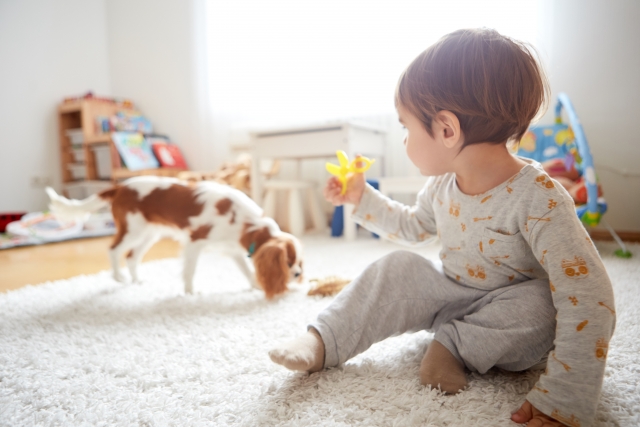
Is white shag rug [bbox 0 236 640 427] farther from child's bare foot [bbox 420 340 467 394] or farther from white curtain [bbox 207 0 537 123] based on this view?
white curtain [bbox 207 0 537 123]

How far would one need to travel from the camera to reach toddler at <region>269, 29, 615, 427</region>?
1.74 feet

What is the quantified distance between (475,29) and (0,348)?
1003 millimetres

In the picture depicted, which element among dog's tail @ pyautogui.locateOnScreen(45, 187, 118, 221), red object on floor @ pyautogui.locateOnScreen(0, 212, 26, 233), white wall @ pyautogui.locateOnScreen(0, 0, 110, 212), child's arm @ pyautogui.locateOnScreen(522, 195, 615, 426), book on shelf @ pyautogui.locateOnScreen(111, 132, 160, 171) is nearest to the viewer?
child's arm @ pyautogui.locateOnScreen(522, 195, 615, 426)

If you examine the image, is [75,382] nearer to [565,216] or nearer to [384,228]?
[384,228]

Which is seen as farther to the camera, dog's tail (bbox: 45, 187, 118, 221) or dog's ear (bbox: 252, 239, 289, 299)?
dog's tail (bbox: 45, 187, 118, 221)

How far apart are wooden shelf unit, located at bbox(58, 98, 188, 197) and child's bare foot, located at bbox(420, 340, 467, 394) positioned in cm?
276

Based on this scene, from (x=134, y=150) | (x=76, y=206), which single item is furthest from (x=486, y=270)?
(x=134, y=150)

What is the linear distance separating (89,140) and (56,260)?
5.70 feet

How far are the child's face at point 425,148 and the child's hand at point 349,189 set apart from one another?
6.7 inches

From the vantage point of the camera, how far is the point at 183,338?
2.80ft

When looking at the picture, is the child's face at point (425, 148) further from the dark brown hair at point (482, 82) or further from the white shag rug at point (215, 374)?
the white shag rug at point (215, 374)

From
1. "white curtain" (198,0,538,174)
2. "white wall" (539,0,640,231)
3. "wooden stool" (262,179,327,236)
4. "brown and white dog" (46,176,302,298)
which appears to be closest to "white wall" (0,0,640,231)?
"white curtain" (198,0,538,174)

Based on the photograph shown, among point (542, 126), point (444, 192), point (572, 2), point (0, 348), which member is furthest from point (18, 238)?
point (572, 2)

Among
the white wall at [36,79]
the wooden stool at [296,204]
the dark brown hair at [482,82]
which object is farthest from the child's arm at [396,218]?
the white wall at [36,79]
